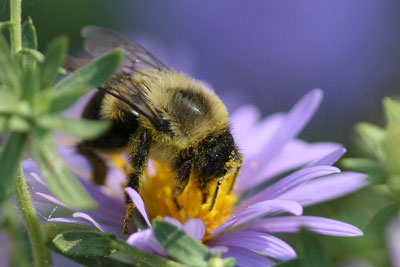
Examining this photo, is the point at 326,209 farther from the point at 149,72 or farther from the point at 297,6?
the point at 297,6

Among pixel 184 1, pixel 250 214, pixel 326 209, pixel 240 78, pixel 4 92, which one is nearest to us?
pixel 4 92

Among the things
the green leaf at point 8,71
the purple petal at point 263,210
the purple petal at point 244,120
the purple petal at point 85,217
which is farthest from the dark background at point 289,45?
the green leaf at point 8,71

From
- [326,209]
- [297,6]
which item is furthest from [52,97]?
[297,6]

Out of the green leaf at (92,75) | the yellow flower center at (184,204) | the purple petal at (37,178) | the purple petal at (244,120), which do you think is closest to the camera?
the green leaf at (92,75)

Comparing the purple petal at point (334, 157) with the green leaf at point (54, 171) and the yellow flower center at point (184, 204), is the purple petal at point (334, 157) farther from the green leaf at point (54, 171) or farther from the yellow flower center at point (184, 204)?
the green leaf at point (54, 171)

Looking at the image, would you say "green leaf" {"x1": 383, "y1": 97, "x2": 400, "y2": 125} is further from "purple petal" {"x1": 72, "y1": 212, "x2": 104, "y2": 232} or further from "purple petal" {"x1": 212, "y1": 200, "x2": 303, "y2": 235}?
"purple petal" {"x1": 72, "y1": 212, "x2": 104, "y2": 232}

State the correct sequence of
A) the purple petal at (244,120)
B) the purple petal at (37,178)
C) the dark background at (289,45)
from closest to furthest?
the purple petal at (37,178) < the purple petal at (244,120) < the dark background at (289,45)

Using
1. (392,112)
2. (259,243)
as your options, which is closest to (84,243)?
(259,243)
